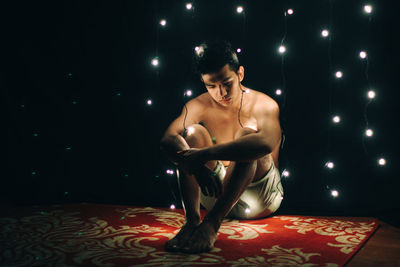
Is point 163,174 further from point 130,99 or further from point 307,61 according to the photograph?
point 307,61

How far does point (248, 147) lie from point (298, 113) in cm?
77

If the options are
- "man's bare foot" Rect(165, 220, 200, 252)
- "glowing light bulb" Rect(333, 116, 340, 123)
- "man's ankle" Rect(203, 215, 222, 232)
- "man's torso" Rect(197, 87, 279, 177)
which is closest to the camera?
"man's bare foot" Rect(165, 220, 200, 252)

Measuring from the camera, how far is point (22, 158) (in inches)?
108

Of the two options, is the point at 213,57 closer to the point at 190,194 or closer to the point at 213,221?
the point at 190,194

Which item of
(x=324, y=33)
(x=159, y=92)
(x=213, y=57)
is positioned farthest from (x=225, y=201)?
(x=324, y=33)

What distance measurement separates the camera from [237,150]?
183cm

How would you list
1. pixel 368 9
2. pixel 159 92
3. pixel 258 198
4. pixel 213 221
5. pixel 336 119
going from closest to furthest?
1. pixel 213 221
2. pixel 258 198
3. pixel 368 9
4. pixel 336 119
5. pixel 159 92

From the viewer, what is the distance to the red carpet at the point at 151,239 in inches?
61.2

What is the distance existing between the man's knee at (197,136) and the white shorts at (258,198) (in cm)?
18

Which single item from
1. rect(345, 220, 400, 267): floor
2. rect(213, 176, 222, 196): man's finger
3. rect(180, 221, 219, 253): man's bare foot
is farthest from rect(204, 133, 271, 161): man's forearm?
rect(345, 220, 400, 267): floor

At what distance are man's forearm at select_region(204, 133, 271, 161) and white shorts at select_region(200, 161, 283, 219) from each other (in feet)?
1.01

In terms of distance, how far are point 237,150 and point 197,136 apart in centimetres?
30

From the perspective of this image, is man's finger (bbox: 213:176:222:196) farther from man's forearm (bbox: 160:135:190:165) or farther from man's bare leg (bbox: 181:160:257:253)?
man's forearm (bbox: 160:135:190:165)

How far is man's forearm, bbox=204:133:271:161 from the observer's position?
183cm
